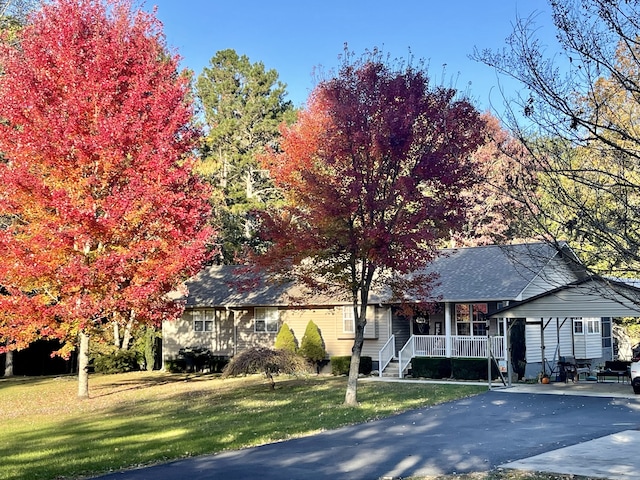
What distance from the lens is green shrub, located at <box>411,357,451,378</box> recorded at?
25125 mm

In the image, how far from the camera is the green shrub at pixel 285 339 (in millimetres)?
28844

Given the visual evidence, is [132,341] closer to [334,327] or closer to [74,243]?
[334,327]

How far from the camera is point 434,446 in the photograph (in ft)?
39.8

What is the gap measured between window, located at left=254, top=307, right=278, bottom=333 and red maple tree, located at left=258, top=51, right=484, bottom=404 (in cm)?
1348

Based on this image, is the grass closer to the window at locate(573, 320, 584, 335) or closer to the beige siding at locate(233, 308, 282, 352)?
the beige siding at locate(233, 308, 282, 352)

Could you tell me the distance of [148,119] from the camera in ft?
65.5

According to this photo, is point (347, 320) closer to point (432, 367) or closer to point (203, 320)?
point (432, 367)

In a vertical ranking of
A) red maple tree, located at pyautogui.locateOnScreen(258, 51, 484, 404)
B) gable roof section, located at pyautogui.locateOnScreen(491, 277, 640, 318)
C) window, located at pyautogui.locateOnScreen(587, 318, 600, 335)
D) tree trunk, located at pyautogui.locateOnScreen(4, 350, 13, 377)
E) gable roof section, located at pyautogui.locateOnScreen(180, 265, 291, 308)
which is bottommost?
tree trunk, located at pyautogui.locateOnScreen(4, 350, 13, 377)

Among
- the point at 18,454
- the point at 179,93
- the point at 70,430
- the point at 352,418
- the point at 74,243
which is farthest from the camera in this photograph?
the point at 179,93

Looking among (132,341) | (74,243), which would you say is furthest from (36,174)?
(132,341)

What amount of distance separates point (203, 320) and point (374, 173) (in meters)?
18.6

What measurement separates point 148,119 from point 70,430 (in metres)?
9.08

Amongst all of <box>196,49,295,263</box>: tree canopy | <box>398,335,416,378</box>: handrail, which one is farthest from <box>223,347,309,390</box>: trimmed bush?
<box>196,49,295,263</box>: tree canopy

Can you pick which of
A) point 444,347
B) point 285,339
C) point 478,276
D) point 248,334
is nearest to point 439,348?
point 444,347
